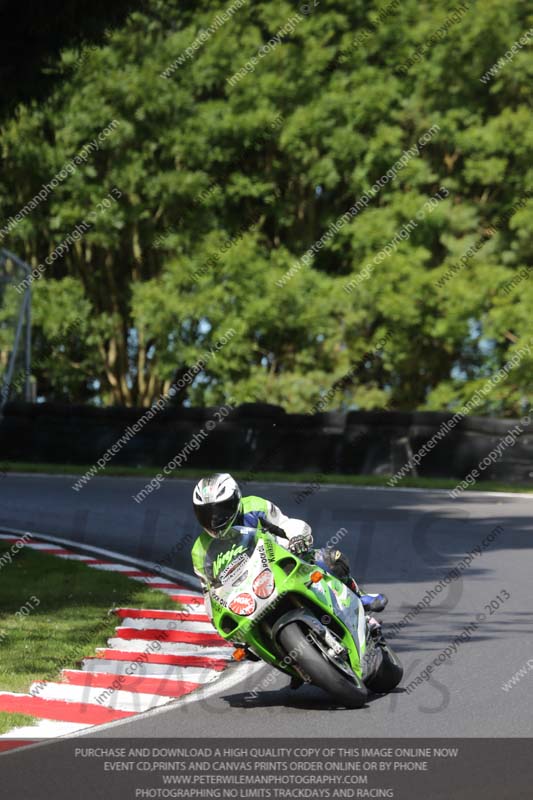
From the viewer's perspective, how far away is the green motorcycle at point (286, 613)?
7.64 meters

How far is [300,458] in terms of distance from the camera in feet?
82.5

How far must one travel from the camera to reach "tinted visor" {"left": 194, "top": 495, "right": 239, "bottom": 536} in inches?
306

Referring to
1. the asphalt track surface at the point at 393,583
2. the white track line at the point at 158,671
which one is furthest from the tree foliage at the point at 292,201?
the white track line at the point at 158,671

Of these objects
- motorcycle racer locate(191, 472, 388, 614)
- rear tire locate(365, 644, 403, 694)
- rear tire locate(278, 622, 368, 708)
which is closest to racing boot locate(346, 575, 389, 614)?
motorcycle racer locate(191, 472, 388, 614)

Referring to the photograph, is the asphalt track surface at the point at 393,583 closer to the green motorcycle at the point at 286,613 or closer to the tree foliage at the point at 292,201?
the green motorcycle at the point at 286,613

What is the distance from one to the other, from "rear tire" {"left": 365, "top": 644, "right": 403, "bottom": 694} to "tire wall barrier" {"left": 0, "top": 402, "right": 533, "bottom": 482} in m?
15.9

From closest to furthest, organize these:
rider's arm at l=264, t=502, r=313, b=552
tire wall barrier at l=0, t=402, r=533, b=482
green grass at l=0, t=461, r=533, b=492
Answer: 1. rider's arm at l=264, t=502, r=313, b=552
2. green grass at l=0, t=461, r=533, b=492
3. tire wall barrier at l=0, t=402, r=533, b=482

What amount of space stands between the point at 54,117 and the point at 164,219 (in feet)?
11.8

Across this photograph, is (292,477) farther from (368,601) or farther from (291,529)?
(291,529)

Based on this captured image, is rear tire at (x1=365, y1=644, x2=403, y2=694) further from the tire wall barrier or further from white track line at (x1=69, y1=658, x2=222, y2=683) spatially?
the tire wall barrier

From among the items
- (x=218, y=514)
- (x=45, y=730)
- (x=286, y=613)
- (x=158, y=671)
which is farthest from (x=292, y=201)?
(x=45, y=730)

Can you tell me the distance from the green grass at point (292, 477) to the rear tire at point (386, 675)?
14806 mm

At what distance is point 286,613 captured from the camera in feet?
25.3
